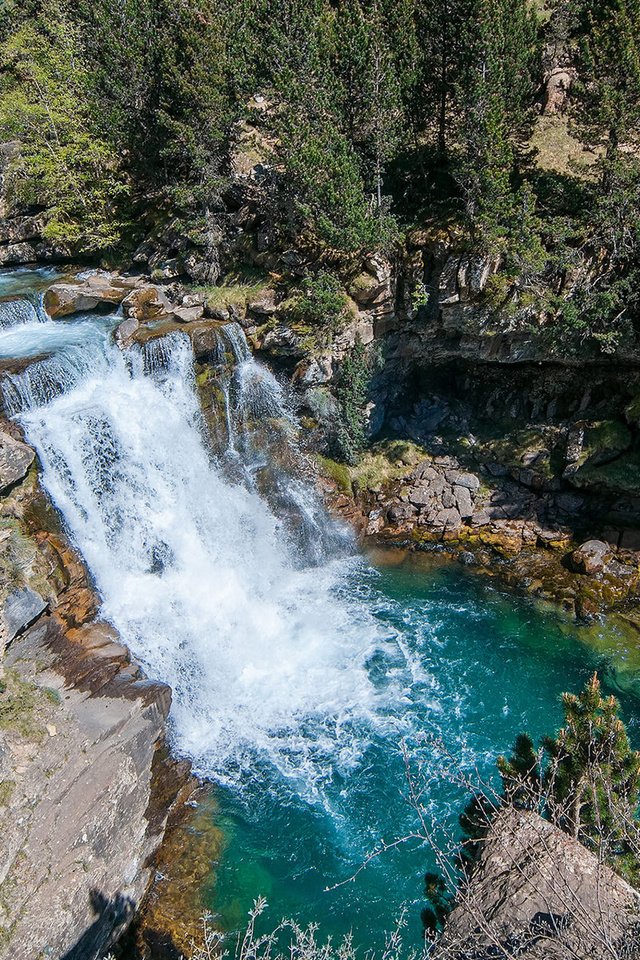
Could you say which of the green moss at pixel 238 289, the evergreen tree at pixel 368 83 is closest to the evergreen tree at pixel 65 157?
the green moss at pixel 238 289

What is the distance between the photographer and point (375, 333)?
1029 inches

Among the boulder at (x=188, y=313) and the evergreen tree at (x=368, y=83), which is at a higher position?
the evergreen tree at (x=368, y=83)

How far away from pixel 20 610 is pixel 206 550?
7209 millimetres

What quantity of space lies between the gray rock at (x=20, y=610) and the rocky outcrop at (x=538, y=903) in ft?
45.7

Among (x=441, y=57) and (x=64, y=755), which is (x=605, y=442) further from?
(x=64, y=755)

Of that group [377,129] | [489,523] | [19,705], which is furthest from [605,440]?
[19,705]

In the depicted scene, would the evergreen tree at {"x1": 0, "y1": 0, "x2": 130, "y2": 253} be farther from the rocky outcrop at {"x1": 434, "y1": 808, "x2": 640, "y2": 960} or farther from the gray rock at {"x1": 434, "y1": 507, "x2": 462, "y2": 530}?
the rocky outcrop at {"x1": 434, "y1": 808, "x2": 640, "y2": 960}

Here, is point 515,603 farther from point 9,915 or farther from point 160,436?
point 9,915

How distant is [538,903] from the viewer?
782 cm

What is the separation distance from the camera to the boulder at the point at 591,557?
22.2m

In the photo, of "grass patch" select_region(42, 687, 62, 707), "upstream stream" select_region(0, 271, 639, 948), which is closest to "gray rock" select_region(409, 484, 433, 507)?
"upstream stream" select_region(0, 271, 639, 948)

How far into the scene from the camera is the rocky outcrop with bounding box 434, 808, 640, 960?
6.85 metres

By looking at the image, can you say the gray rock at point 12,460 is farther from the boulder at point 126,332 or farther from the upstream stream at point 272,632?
the boulder at point 126,332

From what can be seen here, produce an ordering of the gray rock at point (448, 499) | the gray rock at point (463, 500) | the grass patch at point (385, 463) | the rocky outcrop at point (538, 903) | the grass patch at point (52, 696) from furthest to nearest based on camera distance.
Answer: the grass patch at point (385, 463) < the gray rock at point (448, 499) < the gray rock at point (463, 500) < the grass patch at point (52, 696) < the rocky outcrop at point (538, 903)
